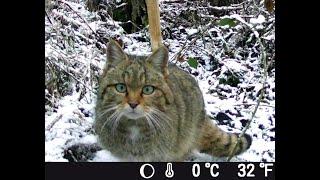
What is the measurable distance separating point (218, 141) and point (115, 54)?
2.01ft

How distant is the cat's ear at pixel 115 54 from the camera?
2.21 m

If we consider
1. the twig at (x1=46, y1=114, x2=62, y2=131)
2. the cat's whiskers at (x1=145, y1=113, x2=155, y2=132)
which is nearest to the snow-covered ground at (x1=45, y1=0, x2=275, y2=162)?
the twig at (x1=46, y1=114, x2=62, y2=131)

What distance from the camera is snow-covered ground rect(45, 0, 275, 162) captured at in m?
Result: 2.35

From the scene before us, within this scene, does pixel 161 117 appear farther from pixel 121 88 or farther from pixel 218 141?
pixel 218 141

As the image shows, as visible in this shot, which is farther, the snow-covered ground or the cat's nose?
the snow-covered ground

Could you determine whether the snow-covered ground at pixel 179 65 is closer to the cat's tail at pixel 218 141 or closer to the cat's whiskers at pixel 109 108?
the cat's tail at pixel 218 141

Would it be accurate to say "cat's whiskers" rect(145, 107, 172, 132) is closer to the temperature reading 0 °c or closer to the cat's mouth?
the cat's mouth

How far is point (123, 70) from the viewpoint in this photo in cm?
219

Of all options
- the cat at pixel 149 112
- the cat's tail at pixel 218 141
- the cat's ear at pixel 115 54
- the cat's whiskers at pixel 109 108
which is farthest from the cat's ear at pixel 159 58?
the cat's tail at pixel 218 141

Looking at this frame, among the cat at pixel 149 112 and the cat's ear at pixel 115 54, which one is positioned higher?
the cat's ear at pixel 115 54
